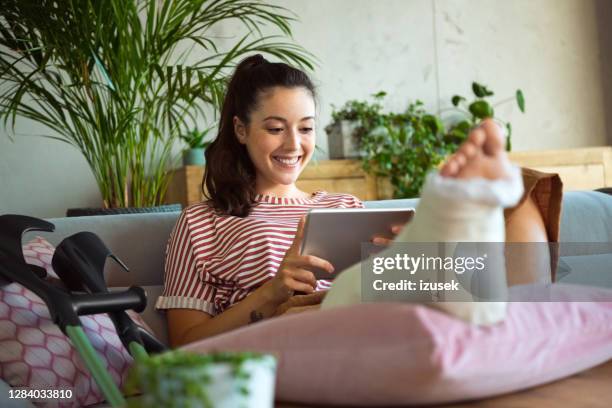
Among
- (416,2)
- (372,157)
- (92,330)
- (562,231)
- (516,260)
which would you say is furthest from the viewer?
(416,2)

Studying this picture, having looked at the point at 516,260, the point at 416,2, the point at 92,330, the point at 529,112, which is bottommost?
the point at 92,330

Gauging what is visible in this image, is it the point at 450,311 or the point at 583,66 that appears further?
the point at 583,66

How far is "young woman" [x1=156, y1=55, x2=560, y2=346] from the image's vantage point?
1534mm

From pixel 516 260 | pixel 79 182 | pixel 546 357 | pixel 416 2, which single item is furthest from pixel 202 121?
pixel 546 357

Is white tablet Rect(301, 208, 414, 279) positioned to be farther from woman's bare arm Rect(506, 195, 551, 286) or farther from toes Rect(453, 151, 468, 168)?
toes Rect(453, 151, 468, 168)

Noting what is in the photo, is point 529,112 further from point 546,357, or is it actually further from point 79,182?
point 546,357

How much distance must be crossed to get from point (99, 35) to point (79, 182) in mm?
1518

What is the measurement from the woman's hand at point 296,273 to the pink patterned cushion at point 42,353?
0.30 meters

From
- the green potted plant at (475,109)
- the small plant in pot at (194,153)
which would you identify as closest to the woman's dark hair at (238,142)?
the small plant in pot at (194,153)

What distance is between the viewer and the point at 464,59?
4.38 meters

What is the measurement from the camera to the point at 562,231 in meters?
1.94

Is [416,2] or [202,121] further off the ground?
[416,2]

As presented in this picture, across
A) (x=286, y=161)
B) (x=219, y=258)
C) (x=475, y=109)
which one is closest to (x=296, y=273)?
(x=219, y=258)

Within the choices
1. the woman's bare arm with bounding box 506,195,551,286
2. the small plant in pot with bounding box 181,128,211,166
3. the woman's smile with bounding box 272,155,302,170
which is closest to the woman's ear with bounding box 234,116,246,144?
the woman's smile with bounding box 272,155,302,170
